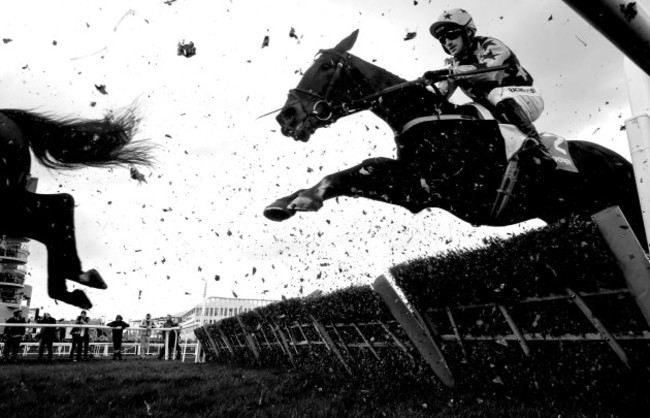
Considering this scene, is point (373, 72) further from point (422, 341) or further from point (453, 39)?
point (422, 341)

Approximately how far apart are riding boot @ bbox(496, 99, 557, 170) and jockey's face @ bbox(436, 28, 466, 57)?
2.39 ft

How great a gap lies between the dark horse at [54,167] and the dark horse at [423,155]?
1574 millimetres

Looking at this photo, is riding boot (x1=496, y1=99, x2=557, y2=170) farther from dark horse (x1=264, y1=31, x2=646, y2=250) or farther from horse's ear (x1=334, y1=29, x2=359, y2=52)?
horse's ear (x1=334, y1=29, x2=359, y2=52)

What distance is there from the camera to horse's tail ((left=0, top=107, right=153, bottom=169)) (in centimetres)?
374

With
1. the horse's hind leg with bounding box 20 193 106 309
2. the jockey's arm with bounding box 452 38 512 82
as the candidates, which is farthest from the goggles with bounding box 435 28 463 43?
the horse's hind leg with bounding box 20 193 106 309

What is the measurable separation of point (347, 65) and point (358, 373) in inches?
153

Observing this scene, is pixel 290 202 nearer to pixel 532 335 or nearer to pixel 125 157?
pixel 125 157

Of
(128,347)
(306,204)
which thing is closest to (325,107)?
(306,204)

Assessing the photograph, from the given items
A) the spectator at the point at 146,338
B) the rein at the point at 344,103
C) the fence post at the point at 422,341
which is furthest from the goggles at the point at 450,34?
the spectator at the point at 146,338

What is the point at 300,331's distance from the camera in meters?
7.79

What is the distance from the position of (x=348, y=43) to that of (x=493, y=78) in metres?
1.42

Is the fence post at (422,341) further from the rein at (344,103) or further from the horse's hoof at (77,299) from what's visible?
the horse's hoof at (77,299)

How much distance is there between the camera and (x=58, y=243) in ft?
11.2

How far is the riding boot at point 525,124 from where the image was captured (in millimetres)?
4016
